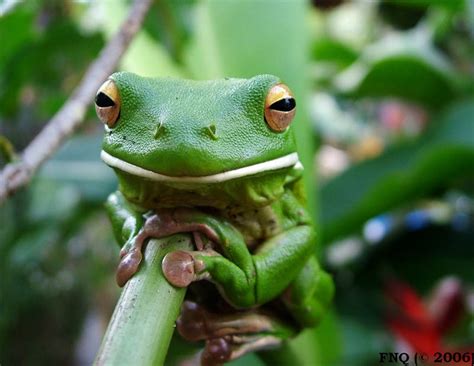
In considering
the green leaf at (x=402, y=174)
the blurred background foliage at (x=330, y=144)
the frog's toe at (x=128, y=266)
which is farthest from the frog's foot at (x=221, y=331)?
the green leaf at (x=402, y=174)

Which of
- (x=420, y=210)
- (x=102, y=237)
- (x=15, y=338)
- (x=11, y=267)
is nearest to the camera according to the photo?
(x=11, y=267)

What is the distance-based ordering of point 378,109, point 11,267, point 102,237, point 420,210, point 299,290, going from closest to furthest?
point 299,290
point 11,267
point 420,210
point 378,109
point 102,237

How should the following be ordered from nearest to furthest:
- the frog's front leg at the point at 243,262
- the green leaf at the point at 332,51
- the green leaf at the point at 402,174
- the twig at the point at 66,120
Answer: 1. the frog's front leg at the point at 243,262
2. the twig at the point at 66,120
3. the green leaf at the point at 402,174
4. the green leaf at the point at 332,51

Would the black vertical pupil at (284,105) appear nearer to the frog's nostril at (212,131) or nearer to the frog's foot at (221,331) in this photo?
the frog's nostril at (212,131)

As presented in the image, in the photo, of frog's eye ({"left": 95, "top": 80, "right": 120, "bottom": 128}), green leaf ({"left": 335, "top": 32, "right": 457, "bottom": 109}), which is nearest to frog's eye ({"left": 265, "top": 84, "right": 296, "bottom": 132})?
frog's eye ({"left": 95, "top": 80, "right": 120, "bottom": 128})

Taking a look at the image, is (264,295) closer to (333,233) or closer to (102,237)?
(333,233)

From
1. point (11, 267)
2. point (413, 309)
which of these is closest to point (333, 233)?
point (413, 309)

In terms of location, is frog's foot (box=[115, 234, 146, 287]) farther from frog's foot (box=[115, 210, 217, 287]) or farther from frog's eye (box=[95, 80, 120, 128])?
frog's eye (box=[95, 80, 120, 128])
